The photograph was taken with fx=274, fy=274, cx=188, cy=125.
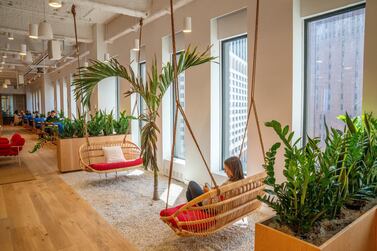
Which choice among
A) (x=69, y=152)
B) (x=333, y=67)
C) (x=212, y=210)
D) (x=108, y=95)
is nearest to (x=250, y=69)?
(x=333, y=67)

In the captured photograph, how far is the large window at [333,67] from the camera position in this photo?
10.9 ft

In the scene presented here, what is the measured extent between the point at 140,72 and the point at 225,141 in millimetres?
3743

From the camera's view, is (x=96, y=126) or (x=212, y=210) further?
(x=96, y=126)

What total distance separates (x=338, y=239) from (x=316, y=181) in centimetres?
39

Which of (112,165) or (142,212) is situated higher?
(112,165)

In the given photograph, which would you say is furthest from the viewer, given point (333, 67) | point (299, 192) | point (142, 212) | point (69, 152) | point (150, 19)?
point (69, 152)

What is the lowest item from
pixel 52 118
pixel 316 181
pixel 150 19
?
pixel 316 181

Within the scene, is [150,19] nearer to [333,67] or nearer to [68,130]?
[68,130]

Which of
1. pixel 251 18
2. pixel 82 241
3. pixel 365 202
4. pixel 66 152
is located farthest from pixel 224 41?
pixel 66 152

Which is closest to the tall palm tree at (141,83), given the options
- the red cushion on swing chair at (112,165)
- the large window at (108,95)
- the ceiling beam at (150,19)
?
the red cushion on swing chair at (112,165)

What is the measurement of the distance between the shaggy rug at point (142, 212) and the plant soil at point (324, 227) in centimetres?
121

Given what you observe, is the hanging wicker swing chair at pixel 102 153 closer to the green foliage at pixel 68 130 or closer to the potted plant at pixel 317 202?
the green foliage at pixel 68 130

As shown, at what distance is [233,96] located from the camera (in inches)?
203

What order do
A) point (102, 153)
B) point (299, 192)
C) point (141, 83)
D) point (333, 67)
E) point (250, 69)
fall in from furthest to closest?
point (102, 153) → point (141, 83) → point (250, 69) → point (333, 67) → point (299, 192)
